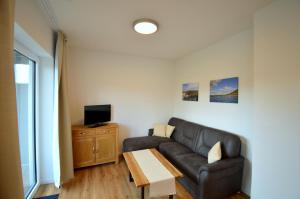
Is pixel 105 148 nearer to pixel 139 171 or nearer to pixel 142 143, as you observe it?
pixel 142 143

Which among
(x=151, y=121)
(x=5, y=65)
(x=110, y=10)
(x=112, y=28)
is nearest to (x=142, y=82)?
(x=151, y=121)

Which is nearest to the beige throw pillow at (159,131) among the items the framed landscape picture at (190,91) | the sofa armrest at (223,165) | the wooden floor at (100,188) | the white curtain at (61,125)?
the framed landscape picture at (190,91)

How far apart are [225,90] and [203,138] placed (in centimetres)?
100

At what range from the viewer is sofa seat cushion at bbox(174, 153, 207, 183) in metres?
2.10

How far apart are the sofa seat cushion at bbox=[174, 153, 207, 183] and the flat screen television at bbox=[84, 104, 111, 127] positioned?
183 cm

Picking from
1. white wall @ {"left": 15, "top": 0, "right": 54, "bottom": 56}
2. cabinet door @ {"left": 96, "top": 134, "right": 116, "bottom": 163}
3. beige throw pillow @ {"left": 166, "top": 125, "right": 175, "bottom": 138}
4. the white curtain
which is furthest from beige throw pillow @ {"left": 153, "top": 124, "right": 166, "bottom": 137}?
white wall @ {"left": 15, "top": 0, "right": 54, "bottom": 56}

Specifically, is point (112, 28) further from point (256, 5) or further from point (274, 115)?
point (274, 115)

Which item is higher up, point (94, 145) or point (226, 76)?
point (226, 76)

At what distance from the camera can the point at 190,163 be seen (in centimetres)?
229

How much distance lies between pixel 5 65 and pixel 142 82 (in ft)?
10.2

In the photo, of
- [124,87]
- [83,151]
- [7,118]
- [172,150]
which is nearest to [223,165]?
[172,150]

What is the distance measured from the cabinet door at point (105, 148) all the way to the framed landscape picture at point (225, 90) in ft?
7.63

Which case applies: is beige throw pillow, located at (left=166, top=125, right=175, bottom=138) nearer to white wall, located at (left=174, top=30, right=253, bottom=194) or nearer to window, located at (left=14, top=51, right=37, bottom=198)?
white wall, located at (left=174, top=30, right=253, bottom=194)

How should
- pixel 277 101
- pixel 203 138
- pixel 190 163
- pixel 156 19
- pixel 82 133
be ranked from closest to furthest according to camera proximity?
pixel 277 101 → pixel 156 19 → pixel 190 163 → pixel 203 138 → pixel 82 133
